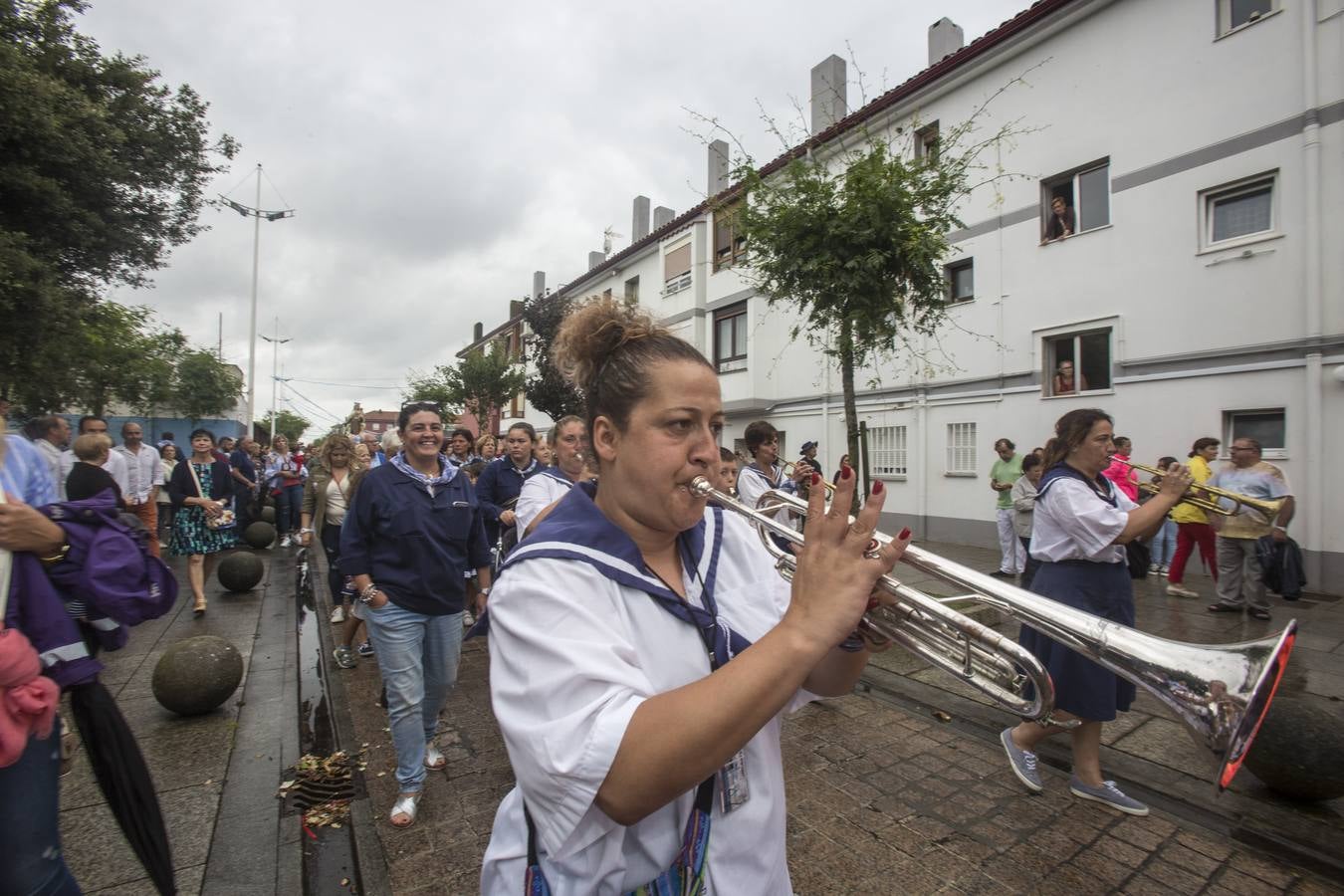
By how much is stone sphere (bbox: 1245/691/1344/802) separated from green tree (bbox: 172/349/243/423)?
41567mm

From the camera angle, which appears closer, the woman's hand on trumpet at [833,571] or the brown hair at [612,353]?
the woman's hand on trumpet at [833,571]

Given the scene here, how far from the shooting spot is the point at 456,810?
3.48 metres

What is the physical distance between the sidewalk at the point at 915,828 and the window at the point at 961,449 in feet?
29.8

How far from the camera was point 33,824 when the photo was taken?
6.40 feet

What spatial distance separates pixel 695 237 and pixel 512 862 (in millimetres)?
20055

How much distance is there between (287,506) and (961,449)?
13583 millimetres

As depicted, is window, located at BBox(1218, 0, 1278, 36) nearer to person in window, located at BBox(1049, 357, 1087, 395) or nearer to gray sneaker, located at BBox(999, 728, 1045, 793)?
person in window, located at BBox(1049, 357, 1087, 395)

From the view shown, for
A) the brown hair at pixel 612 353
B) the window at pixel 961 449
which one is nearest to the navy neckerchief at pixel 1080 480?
the brown hair at pixel 612 353

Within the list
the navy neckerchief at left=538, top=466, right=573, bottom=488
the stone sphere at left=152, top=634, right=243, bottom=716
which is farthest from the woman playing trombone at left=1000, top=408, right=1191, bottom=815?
the stone sphere at left=152, top=634, right=243, bottom=716

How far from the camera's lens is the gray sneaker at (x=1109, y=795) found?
3406mm

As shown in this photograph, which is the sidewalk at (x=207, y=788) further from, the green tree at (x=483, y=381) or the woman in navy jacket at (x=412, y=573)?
the green tree at (x=483, y=381)

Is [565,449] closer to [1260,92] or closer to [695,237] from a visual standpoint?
[1260,92]

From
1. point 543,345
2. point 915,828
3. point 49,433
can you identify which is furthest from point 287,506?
point 915,828

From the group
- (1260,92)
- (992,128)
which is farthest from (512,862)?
(992,128)
